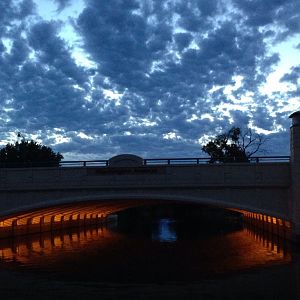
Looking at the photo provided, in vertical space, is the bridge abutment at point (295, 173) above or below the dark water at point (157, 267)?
above

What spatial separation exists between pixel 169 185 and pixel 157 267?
380 inches

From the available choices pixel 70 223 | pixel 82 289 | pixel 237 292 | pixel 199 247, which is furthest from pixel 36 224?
pixel 237 292

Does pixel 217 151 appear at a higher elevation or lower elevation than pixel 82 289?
higher

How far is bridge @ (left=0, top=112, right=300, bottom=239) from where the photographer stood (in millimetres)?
34594

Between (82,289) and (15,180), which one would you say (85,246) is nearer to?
(15,180)

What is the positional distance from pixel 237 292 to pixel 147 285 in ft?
13.0

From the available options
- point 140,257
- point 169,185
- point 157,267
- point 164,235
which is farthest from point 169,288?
point 164,235

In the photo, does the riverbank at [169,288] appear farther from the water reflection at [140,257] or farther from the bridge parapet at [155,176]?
the bridge parapet at [155,176]

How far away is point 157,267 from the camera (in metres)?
26.5

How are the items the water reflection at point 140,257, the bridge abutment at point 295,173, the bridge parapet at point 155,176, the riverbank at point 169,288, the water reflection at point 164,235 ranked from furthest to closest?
the water reflection at point 164,235 → the bridge parapet at point 155,176 → the bridge abutment at point 295,173 → the water reflection at point 140,257 → the riverbank at point 169,288

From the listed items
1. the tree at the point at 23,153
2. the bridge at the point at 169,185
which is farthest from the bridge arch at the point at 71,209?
the tree at the point at 23,153

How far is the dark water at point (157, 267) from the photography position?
800 inches

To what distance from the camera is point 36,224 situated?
164 feet

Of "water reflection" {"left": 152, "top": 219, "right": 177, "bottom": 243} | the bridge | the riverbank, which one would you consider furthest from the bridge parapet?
the riverbank
